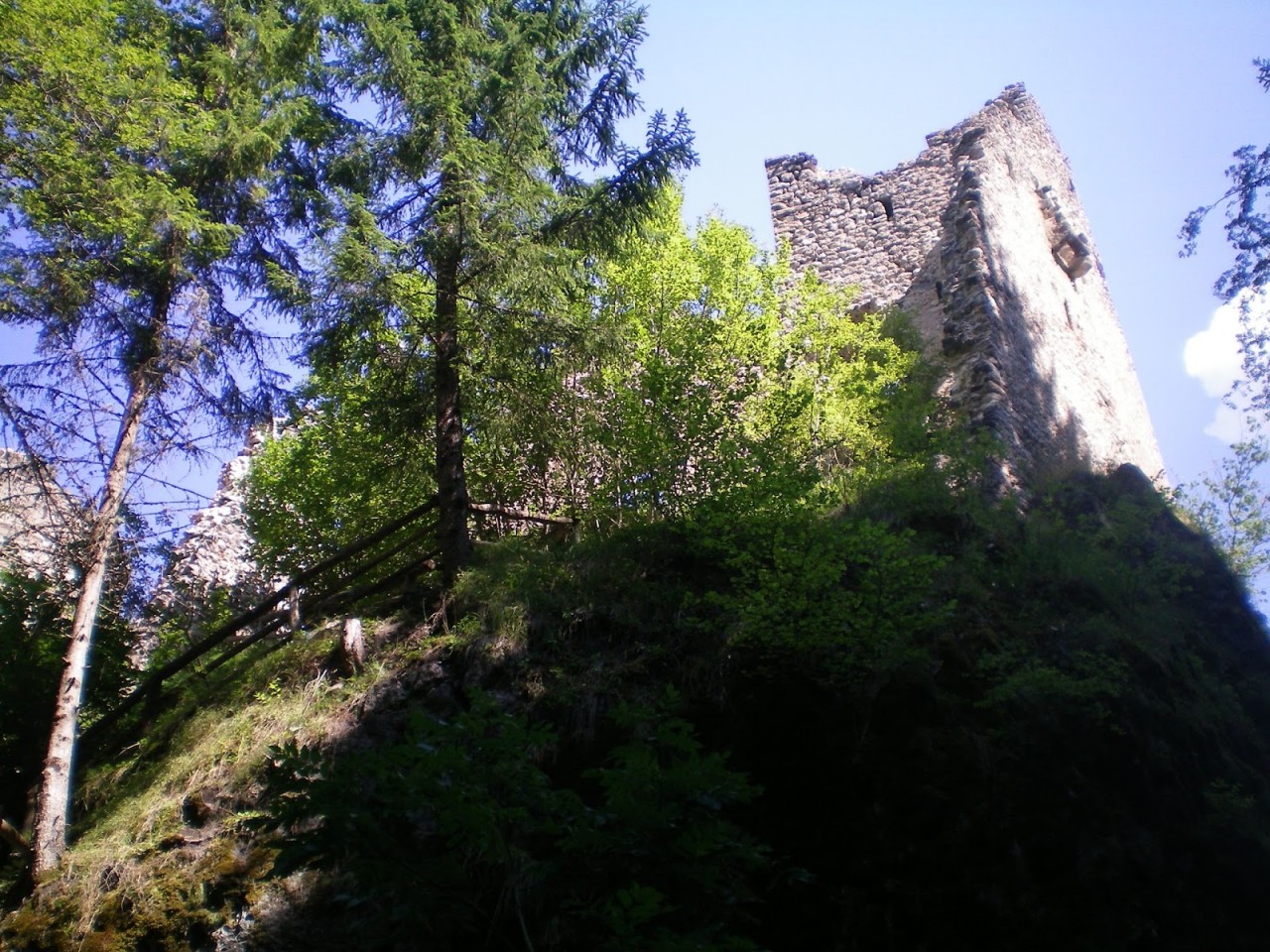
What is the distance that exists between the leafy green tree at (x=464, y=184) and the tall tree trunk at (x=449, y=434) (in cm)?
1

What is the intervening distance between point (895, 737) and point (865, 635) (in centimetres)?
81

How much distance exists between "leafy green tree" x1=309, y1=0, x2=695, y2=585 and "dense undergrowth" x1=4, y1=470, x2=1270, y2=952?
5.61 feet

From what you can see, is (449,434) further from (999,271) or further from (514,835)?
(999,271)

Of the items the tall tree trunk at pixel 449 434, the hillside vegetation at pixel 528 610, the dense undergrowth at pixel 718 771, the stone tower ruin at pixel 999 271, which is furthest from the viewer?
the stone tower ruin at pixel 999 271

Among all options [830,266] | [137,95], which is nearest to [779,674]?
[137,95]

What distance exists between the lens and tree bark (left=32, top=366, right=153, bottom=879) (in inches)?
244

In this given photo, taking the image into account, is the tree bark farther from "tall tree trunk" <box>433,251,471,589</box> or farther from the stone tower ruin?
the stone tower ruin

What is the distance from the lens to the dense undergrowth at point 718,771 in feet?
13.6

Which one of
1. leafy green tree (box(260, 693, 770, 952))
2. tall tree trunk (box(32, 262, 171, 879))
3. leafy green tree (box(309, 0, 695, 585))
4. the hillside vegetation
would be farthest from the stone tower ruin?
tall tree trunk (box(32, 262, 171, 879))

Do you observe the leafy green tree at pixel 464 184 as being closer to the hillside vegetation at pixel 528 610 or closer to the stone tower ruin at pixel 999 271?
the hillside vegetation at pixel 528 610

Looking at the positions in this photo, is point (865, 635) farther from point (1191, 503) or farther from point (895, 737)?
point (1191, 503)

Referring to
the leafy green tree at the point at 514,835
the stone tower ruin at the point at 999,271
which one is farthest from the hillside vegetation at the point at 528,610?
the stone tower ruin at the point at 999,271

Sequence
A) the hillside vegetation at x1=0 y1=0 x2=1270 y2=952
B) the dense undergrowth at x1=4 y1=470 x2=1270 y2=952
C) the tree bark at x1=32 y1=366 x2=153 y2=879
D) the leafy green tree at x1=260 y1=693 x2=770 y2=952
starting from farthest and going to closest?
the tree bark at x1=32 y1=366 x2=153 y2=879
the hillside vegetation at x1=0 y1=0 x2=1270 y2=952
the dense undergrowth at x1=4 y1=470 x2=1270 y2=952
the leafy green tree at x1=260 y1=693 x2=770 y2=952

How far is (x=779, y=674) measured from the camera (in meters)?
6.88
